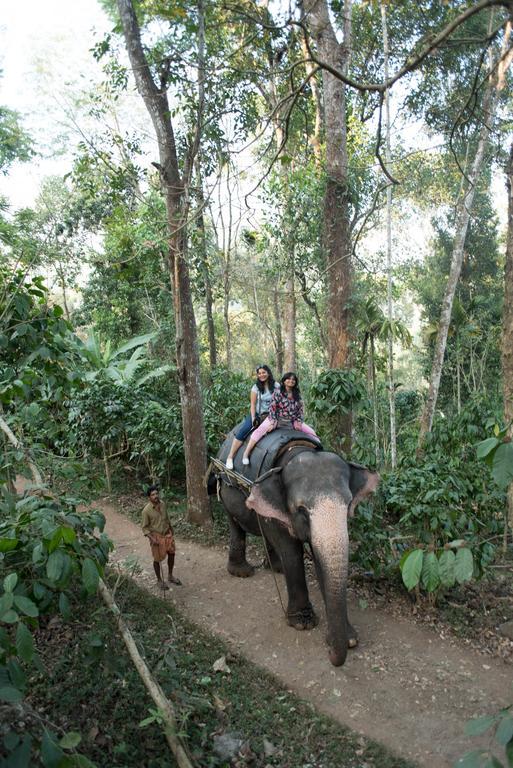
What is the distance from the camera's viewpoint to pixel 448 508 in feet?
19.6

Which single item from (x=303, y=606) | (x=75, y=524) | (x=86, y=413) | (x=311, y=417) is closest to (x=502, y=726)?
(x=75, y=524)

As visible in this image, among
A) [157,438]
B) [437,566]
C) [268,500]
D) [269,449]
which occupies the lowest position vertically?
[157,438]

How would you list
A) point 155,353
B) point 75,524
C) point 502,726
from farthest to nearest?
point 155,353 < point 75,524 < point 502,726

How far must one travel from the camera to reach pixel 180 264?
27.1ft

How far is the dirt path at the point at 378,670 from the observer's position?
4445 millimetres

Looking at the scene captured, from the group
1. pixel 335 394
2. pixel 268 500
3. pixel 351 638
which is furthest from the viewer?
pixel 335 394

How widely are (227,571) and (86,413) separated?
4980 mm

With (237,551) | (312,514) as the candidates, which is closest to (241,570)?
(237,551)

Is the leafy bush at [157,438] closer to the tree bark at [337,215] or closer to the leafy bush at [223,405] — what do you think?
the leafy bush at [223,405]

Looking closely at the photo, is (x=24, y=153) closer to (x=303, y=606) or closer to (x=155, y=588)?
(x=155, y=588)

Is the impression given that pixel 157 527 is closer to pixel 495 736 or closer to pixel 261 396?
pixel 261 396

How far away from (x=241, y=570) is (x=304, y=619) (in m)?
1.66

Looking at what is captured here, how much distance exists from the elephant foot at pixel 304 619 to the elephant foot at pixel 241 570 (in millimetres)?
1548

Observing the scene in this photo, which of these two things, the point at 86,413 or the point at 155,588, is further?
the point at 86,413
